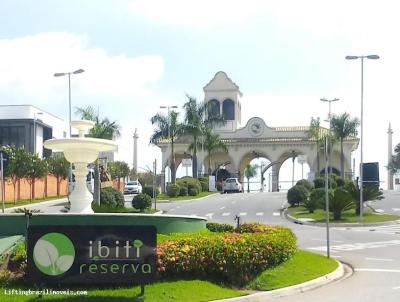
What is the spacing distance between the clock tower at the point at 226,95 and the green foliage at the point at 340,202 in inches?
2154

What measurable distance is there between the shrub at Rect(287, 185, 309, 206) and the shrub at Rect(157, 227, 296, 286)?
34.6m

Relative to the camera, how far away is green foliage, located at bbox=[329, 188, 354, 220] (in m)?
37.0

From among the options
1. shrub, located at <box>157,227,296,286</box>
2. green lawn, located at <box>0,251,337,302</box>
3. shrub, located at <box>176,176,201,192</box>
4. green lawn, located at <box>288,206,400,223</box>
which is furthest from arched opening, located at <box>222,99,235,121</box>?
shrub, located at <box>157,227,296,286</box>

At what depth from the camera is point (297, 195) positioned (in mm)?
48312

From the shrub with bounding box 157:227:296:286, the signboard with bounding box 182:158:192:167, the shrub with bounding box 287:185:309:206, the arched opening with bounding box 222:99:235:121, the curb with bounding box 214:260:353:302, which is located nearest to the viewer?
the curb with bounding box 214:260:353:302

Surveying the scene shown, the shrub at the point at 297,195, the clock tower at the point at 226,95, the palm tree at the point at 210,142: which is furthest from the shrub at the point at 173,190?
the clock tower at the point at 226,95

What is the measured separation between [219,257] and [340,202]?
2577cm

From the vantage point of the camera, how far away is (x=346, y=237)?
1062 inches

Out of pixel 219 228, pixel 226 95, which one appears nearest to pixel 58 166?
pixel 226 95

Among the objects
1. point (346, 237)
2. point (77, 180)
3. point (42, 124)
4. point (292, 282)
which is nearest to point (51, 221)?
point (77, 180)

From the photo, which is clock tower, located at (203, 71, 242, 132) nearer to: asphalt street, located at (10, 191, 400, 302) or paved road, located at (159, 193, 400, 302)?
asphalt street, located at (10, 191, 400, 302)

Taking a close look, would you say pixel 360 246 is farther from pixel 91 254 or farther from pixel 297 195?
pixel 297 195

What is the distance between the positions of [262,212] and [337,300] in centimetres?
3318

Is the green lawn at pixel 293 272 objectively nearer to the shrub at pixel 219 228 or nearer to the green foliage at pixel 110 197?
the shrub at pixel 219 228
